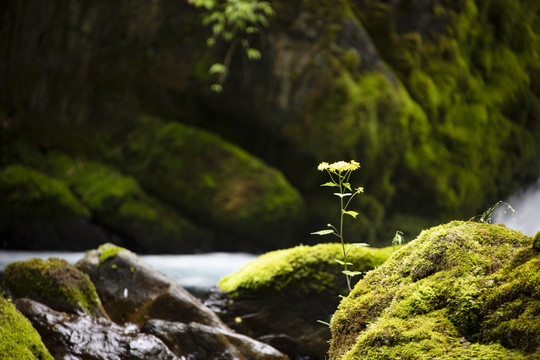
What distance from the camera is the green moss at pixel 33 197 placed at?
7906 mm

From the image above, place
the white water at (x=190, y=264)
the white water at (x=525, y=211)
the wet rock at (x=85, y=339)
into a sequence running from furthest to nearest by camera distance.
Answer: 1. the white water at (x=525, y=211)
2. the white water at (x=190, y=264)
3. the wet rock at (x=85, y=339)

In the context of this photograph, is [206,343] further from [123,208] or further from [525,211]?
[525,211]

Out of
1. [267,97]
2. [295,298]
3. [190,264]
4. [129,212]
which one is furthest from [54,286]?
[267,97]

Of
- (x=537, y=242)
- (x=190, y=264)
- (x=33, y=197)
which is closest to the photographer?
(x=537, y=242)

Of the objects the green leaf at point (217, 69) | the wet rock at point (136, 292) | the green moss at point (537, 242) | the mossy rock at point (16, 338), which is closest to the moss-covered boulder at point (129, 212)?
the green leaf at point (217, 69)

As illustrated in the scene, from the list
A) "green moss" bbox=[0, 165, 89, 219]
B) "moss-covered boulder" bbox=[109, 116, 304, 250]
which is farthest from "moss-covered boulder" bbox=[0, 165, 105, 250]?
"moss-covered boulder" bbox=[109, 116, 304, 250]

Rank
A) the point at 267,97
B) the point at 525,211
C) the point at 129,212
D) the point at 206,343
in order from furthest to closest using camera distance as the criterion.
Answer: the point at 525,211 < the point at 267,97 < the point at 129,212 < the point at 206,343

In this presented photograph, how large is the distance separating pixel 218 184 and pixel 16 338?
6337mm

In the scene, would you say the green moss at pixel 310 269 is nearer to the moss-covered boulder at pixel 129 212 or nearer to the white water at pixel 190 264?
the white water at pixel 190 264

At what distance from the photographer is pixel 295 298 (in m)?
4.38

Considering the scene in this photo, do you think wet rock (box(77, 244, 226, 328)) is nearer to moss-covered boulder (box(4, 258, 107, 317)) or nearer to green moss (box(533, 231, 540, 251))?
moss-covered boulder (box(4, 258, 107, 317))

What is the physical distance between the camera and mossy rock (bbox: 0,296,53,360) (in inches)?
89.4

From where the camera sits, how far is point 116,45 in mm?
9102

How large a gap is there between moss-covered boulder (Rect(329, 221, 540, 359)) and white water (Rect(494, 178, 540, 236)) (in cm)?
794
